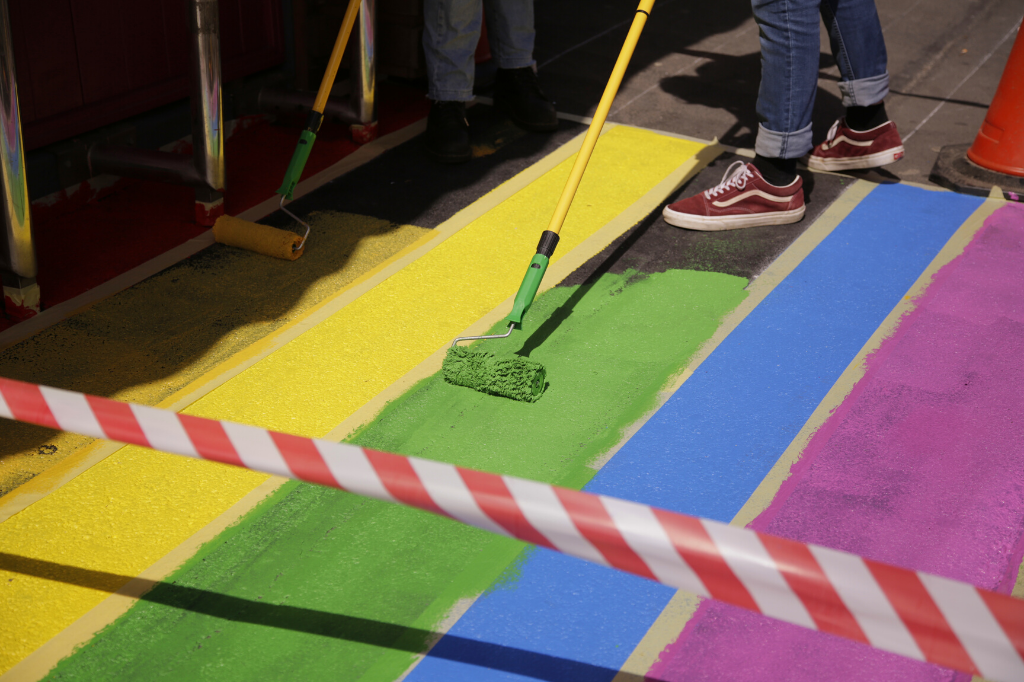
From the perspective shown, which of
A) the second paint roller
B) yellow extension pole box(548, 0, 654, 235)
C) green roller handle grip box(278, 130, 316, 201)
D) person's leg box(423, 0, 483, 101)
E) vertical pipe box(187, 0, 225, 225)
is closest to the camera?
yellow extension pole box(548, 0, 654, 235)

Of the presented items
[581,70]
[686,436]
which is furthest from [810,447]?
[581,70]

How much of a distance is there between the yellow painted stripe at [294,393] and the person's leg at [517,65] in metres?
0.47

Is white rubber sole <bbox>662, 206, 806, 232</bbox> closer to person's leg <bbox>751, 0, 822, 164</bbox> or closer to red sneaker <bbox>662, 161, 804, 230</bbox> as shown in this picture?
red sneaker <bbox>662, 161, 804, 230</bbox>

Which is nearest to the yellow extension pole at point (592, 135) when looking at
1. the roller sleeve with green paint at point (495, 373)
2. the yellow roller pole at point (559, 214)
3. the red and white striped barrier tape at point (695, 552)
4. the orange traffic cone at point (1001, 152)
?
the yellow roller pole at point (559, 214)

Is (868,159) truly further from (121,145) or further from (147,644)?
(147,644)

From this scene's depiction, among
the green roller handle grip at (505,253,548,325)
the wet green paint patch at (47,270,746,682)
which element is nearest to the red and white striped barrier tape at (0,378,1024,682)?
the wet green paint patch at (47,270,746,682)

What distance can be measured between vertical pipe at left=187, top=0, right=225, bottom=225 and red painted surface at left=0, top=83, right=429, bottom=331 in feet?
0.44

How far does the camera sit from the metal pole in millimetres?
2607

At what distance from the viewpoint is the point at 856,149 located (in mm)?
4004

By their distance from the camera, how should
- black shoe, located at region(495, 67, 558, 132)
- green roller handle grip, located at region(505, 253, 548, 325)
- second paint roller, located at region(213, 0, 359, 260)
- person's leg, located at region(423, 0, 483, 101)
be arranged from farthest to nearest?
black shoe, located at region(495, 67, 558, 132)
person's leg, located at region(423, 0, 483, 101)
second paint roller, located at region(213, 0, 359, 260)
green roller handle grip, located at region(505, 253, 548, 325)

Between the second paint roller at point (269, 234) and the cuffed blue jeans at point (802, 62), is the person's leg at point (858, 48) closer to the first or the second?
the cuffed blue jeans at point (802, 62)

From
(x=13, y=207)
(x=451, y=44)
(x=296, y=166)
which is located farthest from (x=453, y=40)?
(x=13, y=207)

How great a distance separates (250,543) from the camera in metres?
2.13

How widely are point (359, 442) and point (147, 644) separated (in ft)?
2.48
